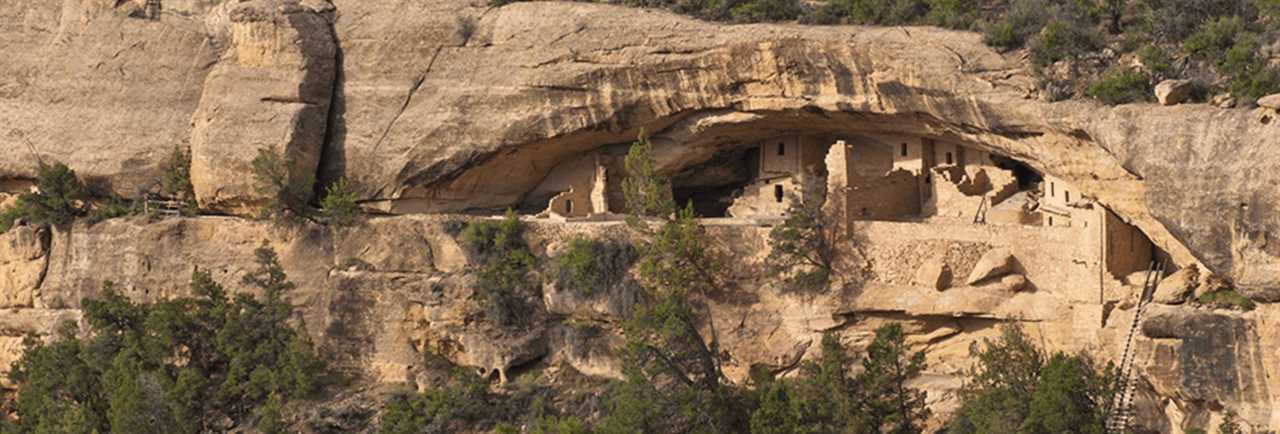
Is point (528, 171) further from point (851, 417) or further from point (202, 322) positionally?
point (851, 417)

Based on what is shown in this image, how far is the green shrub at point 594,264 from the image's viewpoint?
1220 inches

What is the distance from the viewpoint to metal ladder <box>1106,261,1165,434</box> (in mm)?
27656

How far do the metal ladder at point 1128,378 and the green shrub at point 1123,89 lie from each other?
2.32 meters

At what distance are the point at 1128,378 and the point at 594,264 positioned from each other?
25.0ft

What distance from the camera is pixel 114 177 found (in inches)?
1396

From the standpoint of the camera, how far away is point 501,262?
31734 mm

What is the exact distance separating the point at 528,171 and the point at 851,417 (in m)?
7.47

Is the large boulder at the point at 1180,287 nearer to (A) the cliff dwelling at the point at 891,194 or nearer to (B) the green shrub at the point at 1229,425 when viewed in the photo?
(A) the cliff dwelling at the point at 891,194

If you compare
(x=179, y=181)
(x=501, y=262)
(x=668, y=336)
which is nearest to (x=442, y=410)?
(x=501, y=262)

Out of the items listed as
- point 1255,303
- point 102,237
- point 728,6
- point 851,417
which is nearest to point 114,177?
point 102,237

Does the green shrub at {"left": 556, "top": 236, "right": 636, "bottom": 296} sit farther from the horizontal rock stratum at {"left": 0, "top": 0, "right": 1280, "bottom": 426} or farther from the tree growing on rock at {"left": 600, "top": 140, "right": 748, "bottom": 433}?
the horizontal rock stratum at {"left": 0, "top": 0, "right": 1280, "bottom": 426}

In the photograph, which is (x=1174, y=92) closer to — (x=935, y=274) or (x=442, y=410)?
(x=935, y=274)

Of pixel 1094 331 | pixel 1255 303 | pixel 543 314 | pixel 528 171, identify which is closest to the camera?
pixel 1255 303

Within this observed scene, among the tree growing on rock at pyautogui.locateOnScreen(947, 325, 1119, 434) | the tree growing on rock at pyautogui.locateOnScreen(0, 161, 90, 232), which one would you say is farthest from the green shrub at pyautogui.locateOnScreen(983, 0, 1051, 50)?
the tree growing on rock at pyautogui.locateOnScreen(0, 161, 90, 232)
